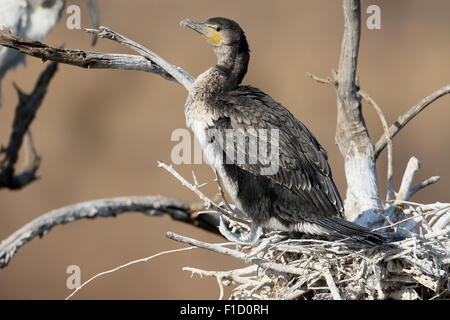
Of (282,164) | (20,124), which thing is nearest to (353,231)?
(282,164)

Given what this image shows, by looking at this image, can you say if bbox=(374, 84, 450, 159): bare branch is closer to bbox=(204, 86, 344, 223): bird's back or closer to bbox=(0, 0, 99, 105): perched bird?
bbox=(204, 86, 344, 223): bird's back

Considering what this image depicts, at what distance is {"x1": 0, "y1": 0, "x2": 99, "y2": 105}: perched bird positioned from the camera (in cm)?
357

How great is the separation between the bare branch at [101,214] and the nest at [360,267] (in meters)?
1.21

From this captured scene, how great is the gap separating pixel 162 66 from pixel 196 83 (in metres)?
0.14

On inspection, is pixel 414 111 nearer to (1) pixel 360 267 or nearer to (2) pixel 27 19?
(1) pixel 360 267

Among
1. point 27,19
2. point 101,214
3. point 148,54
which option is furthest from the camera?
→ point 27,19

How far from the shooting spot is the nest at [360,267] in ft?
7.26

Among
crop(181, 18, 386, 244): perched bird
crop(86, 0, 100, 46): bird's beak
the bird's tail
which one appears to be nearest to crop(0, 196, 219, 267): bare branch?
crop(86, 0, 100, 46): bird's beak

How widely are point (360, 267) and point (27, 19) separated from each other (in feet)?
7.54

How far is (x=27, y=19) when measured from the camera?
3.69m

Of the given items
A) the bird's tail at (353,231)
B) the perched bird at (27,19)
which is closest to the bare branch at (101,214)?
the perched bird at (27,19)

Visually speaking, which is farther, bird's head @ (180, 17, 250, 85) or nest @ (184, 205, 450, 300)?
bird's head @ (180, 17, 250, 85)

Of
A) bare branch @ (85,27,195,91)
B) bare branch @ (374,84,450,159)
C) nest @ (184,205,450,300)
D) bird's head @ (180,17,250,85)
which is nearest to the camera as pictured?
nest @ (184,205,450,300)

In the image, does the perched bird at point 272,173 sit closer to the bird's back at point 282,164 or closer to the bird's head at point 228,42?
the bird's back at point 282,164
